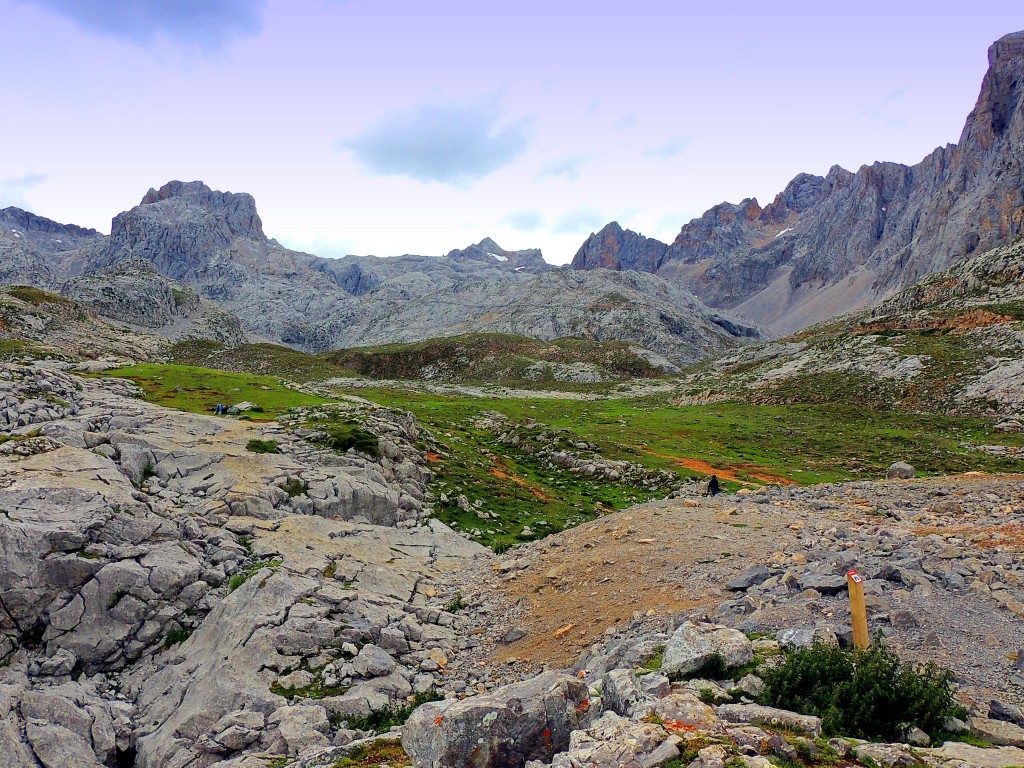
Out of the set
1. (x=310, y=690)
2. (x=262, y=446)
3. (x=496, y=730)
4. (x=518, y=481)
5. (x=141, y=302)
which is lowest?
(x=310, y=690)

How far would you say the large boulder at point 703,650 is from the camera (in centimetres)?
970

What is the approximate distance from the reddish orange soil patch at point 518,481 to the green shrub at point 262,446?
1311 centimetres

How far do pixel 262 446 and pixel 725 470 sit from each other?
3302cm

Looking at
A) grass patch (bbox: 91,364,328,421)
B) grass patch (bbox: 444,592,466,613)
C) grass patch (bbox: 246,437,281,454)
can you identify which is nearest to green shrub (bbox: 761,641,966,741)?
grass patch (bbox: 444,592,466,613)

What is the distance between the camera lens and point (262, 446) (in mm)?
26594

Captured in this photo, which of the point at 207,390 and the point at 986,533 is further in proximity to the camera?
the point at 207,390

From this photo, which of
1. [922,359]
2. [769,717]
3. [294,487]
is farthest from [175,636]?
[922,359]

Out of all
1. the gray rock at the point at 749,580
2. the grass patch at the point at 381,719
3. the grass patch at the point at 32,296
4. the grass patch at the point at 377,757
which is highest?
the grass patch at the point at 32,296

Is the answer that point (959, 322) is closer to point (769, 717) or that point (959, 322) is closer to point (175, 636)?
point (769, 717)

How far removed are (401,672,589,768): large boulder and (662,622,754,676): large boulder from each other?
1.98m

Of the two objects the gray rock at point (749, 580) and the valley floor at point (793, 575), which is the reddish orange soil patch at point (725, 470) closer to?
the valley floor at point (793, 575)

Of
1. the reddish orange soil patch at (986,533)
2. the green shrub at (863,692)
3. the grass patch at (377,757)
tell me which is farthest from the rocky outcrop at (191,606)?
the reddish orange soil patch at (986,533)

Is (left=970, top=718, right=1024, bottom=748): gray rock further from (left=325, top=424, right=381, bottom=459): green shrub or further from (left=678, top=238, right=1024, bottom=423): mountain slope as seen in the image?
(left=678, top=238, right=1024, bottom=423): mountain slope

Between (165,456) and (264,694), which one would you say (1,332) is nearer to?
(165,456)
